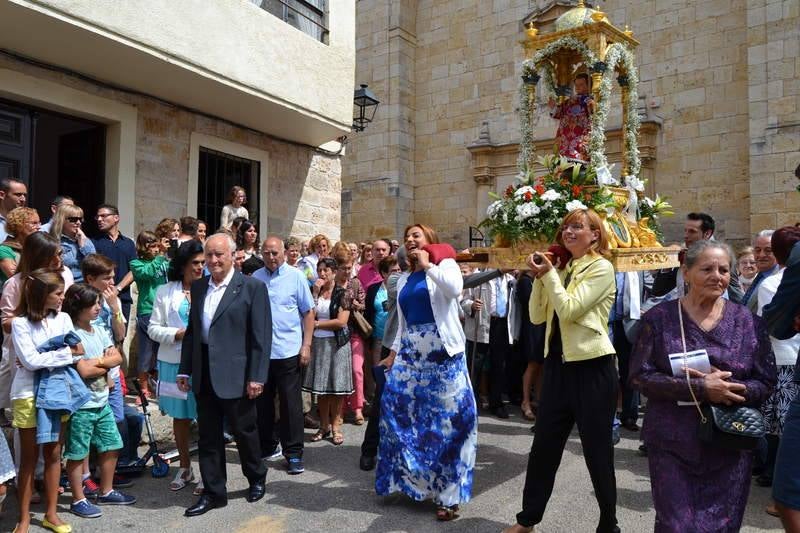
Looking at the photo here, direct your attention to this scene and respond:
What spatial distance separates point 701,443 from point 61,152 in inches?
337

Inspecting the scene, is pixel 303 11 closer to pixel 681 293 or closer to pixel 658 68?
pixel 681 293

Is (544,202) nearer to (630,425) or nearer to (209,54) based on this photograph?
(630,425)

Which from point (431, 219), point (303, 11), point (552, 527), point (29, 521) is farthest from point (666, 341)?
point (431, 219)

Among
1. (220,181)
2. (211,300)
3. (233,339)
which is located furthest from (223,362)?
(220,181)

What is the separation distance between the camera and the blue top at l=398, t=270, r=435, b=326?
14.6 feet

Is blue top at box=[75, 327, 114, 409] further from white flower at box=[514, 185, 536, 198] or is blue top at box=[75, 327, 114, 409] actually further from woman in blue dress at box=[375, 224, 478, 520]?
white flower at box=[514, 185, 536, 198]

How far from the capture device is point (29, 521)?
4.00 m

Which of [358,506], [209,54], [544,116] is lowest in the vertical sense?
[358,506]

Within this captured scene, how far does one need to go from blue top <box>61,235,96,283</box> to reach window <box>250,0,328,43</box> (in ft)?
14.1

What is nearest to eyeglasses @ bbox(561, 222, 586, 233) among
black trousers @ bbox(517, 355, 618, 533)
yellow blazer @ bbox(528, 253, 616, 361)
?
yellow blazer @ bbox(528, 253, 616, 361)

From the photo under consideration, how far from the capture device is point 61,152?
27.9 feet

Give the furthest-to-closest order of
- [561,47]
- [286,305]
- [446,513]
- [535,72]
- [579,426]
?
[535,72] → [561,47] → [286,305] → [446,513] → [579,426]

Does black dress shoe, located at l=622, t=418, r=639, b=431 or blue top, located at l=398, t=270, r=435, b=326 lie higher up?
blue top, located at l=398, t=270, r=435, b=326

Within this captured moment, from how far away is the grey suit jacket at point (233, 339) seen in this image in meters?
4.42
